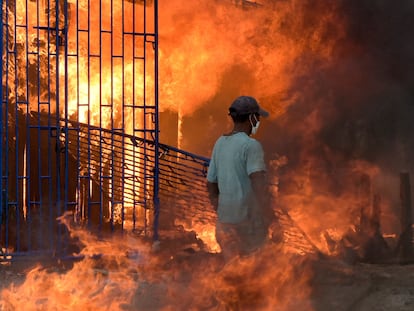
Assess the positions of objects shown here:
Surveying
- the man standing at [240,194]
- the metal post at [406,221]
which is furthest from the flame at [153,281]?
the metal post at [406,221]

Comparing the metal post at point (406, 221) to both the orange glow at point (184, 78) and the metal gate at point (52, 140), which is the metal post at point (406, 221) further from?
the metal gate at point (52, 140)

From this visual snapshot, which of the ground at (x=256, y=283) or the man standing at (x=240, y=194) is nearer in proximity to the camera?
the man standing at (x=240, y=194)

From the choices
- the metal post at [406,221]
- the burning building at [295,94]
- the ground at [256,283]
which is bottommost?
the ground at [256,283]

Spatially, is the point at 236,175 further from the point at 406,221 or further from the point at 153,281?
the point at 406,221

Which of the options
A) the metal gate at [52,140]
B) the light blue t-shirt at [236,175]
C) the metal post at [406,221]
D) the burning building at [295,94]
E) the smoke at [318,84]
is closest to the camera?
the light blue t-shirt at [236,175]

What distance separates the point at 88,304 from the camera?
644 cm

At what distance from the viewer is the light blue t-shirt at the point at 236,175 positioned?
193 inches

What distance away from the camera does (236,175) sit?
496 cm

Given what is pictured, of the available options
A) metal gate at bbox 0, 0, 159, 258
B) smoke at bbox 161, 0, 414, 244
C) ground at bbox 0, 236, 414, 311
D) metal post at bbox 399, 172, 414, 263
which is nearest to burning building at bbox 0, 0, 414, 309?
smoke at bbox 161, 0, 414, 244

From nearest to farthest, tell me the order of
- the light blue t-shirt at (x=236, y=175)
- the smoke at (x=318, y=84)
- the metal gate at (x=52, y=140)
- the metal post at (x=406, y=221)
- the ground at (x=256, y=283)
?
the light blue t-shirt at (x=236, y=175) < the ground at (x=256, y=283) < the metal gate at (x=52, y=140) < the metal post at (x=406, y=221) < the smoke at (x=318, y=84)

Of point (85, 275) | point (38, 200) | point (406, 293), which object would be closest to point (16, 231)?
point (38, 200)

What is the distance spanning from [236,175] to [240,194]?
0.48ft

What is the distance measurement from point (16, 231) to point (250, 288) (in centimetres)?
461

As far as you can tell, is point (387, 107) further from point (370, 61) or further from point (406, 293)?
point (406, 293)
